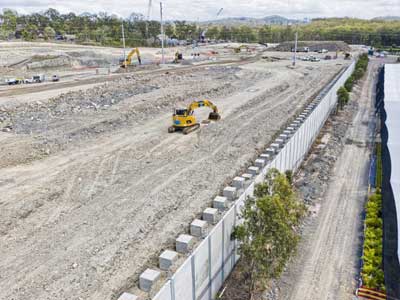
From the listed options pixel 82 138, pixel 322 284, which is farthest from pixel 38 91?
pixel 322 284

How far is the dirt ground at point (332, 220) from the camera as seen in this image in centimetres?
1051

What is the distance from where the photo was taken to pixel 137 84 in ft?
116

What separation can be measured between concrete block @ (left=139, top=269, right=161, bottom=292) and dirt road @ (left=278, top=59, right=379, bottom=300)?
380 cm

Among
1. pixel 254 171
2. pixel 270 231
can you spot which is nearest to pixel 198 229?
pixel 270 231

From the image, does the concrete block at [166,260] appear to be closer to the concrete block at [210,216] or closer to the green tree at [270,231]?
the green tree at [270,231]

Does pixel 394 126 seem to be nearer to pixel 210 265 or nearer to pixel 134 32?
pixel 210 265

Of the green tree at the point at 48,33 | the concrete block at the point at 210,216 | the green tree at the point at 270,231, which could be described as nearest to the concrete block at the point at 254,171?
the concrete block at the point at 210,216

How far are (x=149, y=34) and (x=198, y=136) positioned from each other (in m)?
99.2

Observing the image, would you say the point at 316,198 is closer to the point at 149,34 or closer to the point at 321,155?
the point at 321,155

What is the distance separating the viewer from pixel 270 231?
8852 millimetres

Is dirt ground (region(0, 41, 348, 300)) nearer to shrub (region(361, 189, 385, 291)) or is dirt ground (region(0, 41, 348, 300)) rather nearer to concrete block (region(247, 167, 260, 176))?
concrete block (region(247, 167, 260, 176))

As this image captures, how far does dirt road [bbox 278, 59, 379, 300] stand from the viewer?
34.2 ft

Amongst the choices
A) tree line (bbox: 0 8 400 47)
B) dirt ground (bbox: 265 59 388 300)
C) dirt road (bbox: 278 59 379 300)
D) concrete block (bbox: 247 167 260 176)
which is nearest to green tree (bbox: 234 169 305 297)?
dirt ground (bbox: 265 59 388 300)

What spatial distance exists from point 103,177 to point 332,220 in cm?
964
